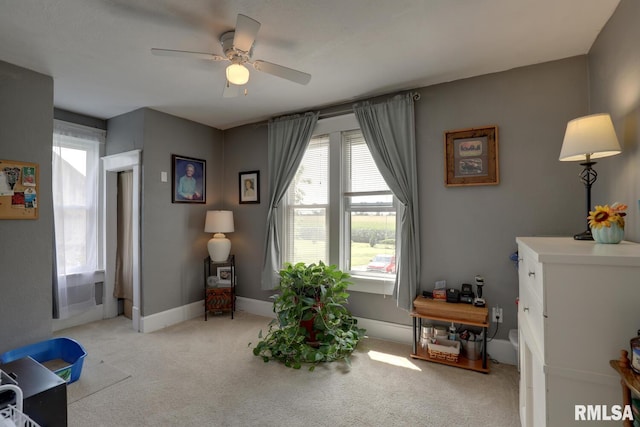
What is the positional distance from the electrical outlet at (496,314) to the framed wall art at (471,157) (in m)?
1.09

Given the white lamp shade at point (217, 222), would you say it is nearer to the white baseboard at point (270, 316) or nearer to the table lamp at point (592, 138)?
the white baseboard at point (270, 316)

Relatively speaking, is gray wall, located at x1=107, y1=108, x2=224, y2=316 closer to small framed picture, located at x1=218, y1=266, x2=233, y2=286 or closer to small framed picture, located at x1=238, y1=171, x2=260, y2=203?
small framed picture, located at x1=218, y1=266, x2=233, y2=286

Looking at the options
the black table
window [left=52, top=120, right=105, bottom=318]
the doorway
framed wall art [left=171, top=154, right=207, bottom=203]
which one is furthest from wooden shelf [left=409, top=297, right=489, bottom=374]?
window [left=52, top=120, right=105, bottom=318]

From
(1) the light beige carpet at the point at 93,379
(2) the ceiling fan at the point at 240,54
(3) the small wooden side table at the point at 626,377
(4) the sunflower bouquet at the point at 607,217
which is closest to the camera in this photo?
(3) the small wooden side table at the point at 626,377

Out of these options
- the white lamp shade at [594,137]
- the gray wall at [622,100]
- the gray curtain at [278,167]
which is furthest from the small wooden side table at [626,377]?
the gray curtain at [278,167]

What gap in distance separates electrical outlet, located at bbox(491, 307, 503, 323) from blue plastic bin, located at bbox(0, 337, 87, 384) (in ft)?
11.1

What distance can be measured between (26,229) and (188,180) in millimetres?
1653

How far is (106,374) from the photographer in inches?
96.7

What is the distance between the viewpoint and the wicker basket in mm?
2539

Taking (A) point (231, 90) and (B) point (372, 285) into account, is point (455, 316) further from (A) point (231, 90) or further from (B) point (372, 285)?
(A) point (231, 90)

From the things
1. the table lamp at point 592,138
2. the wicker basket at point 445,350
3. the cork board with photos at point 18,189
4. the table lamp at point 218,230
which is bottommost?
the wicker basket at point 445,350

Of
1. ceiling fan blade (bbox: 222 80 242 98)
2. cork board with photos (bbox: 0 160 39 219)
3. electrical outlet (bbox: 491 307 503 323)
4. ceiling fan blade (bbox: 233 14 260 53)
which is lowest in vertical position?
electrical outlet (bbox: 491 307 503 323)

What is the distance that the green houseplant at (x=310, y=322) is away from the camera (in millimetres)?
2705

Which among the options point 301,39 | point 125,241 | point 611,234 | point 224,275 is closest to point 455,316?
point 611,234
